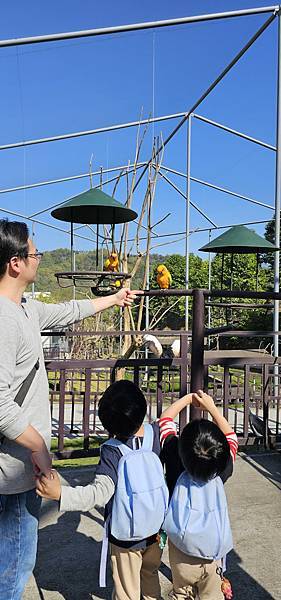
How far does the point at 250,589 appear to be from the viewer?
6.76 ft

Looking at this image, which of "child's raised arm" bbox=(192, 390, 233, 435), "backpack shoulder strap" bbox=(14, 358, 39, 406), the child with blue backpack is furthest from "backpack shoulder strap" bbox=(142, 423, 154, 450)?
"backpack shoulder strap" bbox=(14, 358, 39, 406)

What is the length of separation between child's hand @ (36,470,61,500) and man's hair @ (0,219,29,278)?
0.51 metres

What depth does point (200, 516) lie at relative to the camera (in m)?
1.50

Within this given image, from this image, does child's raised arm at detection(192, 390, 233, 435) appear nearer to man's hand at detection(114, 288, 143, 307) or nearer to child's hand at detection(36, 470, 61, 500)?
A: man's hand at detection(114, 288, 143, 307)

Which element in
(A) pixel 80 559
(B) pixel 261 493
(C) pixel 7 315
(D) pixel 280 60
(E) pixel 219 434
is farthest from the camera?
(D) pixel 280 60

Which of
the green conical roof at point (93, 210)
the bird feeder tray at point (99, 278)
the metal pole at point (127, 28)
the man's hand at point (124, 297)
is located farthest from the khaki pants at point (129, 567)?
the metal pole at point (127, 28)

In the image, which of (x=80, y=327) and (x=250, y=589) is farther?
(x=80, y=327)

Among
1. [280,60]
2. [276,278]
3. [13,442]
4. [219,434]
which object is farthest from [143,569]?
[280,60]

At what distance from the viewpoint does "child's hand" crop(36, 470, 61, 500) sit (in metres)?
1.22

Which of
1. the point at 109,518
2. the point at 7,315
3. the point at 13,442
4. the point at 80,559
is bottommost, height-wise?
the point at 80,559

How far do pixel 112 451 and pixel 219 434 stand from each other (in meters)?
0.32

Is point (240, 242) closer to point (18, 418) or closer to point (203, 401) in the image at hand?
point (203, 401)

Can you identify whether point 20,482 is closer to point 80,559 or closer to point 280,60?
point 80,559

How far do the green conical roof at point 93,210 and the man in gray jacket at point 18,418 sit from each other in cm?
131
